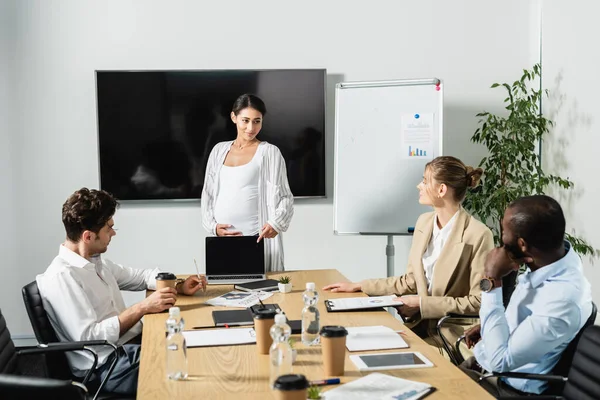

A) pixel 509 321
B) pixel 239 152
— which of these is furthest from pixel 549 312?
pixel 239 152

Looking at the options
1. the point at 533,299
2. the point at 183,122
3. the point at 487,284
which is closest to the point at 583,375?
the point at 533,299

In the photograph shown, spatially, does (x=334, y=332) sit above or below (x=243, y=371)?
above

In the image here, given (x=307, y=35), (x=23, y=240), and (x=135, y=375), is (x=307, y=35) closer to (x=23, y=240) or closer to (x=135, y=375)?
(x=23, y=240)

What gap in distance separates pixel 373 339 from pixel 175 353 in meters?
0.69

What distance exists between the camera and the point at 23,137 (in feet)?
16.7

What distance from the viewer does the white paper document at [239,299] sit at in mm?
2998

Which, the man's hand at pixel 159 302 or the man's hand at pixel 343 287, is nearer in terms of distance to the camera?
the man's hand at pixel 159 302

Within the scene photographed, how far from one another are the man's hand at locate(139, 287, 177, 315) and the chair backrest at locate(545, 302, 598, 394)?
4.96 feet

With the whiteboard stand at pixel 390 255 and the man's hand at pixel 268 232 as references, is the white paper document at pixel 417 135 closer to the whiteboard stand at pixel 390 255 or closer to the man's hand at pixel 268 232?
the whiteboard stand at pixel 390 255

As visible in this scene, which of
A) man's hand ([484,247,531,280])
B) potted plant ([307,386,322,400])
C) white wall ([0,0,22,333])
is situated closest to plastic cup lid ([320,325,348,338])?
potted plant ([307,386,322,400])

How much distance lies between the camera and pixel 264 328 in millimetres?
2203

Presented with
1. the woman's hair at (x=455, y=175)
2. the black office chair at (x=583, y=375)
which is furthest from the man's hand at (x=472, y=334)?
the woman's hair at (x=455, y=175)

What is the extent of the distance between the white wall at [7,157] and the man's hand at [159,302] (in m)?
2.66

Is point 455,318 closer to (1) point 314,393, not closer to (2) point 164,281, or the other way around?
(2) point 164,281
